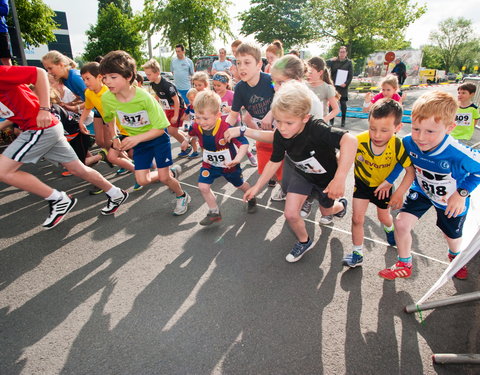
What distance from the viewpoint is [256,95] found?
3652mm

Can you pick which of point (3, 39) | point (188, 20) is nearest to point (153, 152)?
point (3, 39)

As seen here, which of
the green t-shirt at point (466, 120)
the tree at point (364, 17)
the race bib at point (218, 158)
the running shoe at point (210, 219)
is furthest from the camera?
the tree at point (364, 17)

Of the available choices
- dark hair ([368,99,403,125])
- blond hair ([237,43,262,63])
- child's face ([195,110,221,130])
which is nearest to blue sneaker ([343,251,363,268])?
dark hair ([368,99,403,125])

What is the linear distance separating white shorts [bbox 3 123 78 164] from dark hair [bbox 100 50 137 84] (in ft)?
3.11

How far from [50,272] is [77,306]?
27.3 inches

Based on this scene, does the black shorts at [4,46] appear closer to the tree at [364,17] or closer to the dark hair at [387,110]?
the dark hair at [387,110]

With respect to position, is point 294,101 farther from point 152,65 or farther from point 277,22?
point 277,22

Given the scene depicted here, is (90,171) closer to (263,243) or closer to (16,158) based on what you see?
(16,158)

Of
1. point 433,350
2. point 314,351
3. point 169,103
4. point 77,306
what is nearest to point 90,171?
point 77,306

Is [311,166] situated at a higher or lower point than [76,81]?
lower

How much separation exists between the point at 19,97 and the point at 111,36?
145 feet

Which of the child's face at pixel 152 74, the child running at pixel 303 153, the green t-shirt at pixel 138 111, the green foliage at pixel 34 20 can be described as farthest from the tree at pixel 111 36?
the child running at pixel 303 153

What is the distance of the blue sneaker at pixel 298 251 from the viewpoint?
111 inches

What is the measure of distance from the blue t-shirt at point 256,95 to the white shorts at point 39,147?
2139 millimetres
